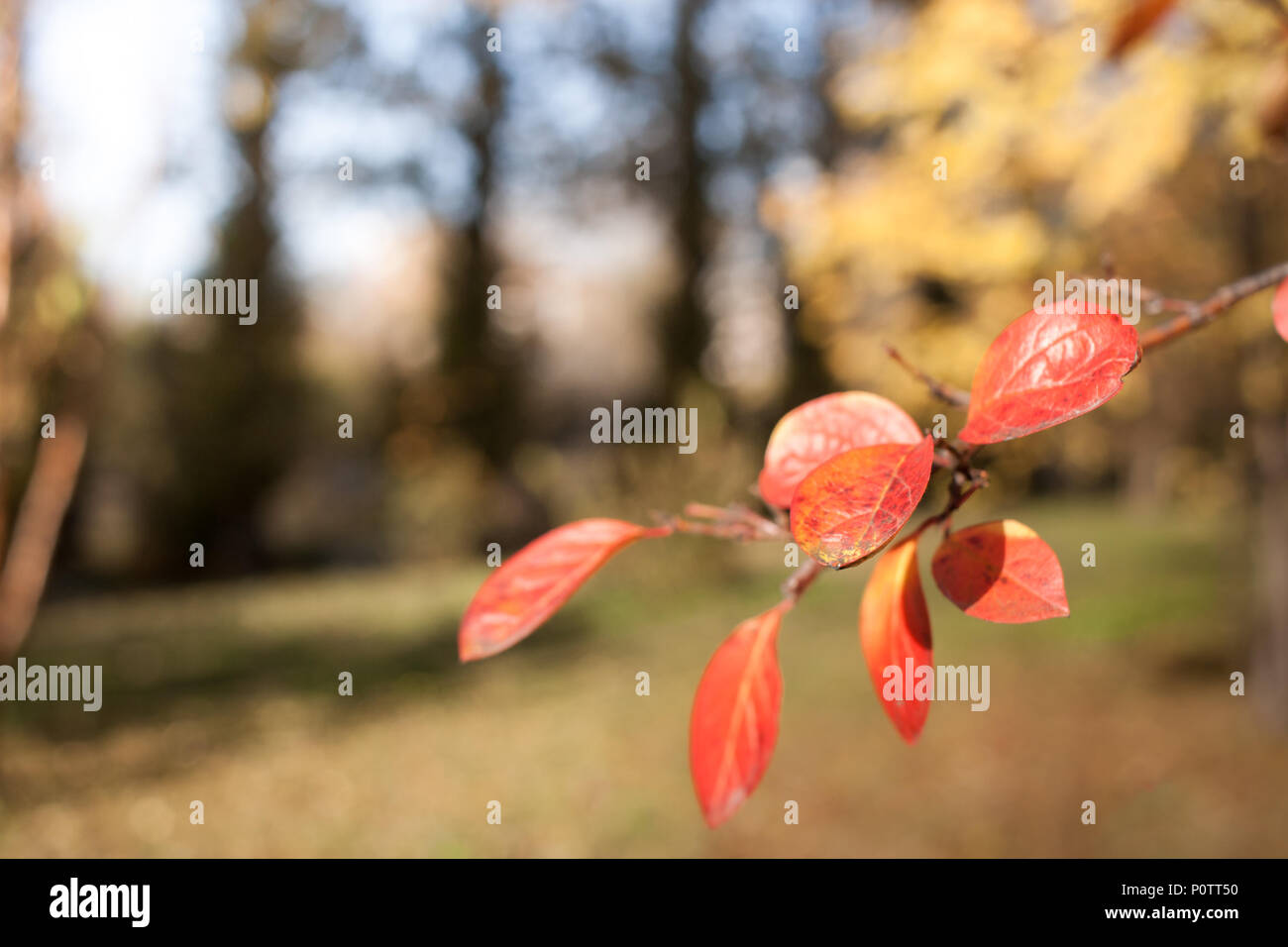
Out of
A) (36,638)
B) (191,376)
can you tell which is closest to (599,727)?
(36,638)

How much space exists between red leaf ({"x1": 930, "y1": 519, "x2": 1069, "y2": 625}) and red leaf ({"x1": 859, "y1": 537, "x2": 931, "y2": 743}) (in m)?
0.02

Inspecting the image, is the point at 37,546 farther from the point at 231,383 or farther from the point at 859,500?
the point at 231,383

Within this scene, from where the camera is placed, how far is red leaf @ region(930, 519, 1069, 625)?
478 millimetres

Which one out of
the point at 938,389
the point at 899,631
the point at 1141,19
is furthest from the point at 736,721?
the point at 1141,19

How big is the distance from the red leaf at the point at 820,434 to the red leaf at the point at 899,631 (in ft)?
0.23

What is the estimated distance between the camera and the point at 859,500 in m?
0.44

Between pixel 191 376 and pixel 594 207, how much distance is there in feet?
21.8

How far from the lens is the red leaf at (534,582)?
558 mm

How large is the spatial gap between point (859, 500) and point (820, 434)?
0.15m

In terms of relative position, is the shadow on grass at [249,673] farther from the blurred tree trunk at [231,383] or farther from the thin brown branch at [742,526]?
the thin brown branch at [742,526]

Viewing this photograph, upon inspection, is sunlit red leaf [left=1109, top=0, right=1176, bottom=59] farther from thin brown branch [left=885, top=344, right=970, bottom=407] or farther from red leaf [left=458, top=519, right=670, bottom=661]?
red leaf [left=458, top=519, right=670, bottom=661]

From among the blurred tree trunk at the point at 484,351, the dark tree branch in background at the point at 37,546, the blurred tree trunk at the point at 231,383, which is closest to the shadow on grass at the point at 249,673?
the dark tree branch in background at the point at 37,546

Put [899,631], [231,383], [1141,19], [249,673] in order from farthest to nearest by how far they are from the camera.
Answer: [231,383], [249,673], [1141,19], [899,631]

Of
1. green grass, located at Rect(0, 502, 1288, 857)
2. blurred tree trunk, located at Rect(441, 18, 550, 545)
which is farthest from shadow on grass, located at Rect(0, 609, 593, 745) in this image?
blurred tree trunk, located at Rect(441, 18, 550, 545)
